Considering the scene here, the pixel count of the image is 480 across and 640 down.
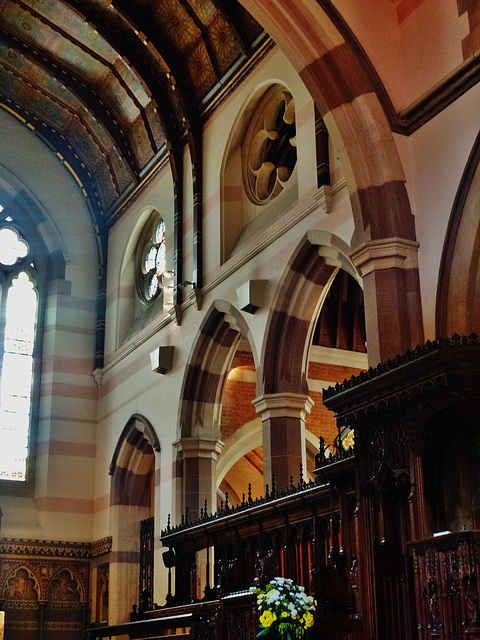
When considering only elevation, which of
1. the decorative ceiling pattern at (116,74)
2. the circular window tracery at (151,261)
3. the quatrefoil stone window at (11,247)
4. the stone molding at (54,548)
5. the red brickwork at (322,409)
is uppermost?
the decorative ceiling pattern at (116,74)

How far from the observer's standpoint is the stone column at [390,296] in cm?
824

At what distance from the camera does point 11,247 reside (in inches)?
662

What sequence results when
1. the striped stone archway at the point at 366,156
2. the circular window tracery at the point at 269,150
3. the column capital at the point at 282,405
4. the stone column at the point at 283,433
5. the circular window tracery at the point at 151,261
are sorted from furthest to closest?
the circular window tracery at the point at 151,261
the circular window tracery at the point at 269,150
the column capital at the point at 282,405
the stone column at the point at 283,433
the striped stone archway at the point at 366,156

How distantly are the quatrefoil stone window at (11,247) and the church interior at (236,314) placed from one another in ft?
0.13

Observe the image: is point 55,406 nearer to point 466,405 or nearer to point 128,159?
point 128,159

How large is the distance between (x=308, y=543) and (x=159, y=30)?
806 centimetres

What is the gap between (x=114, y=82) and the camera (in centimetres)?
1541

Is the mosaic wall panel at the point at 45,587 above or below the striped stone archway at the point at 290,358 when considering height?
below

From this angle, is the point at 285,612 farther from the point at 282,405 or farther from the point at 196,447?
the point at 196,447

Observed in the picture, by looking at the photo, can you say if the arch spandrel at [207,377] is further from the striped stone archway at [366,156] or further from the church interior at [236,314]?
the striped stone archway at [366,156]

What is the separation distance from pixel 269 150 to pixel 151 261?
3.77 m

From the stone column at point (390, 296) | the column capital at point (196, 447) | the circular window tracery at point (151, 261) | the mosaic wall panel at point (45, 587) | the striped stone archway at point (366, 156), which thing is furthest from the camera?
the circular window tracery at point (151, 261)

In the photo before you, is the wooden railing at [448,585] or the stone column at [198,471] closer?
the wooden railing at [448,585]

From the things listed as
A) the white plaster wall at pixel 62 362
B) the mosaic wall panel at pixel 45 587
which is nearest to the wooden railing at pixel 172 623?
the mosaic wall panel at pixel 45 587
